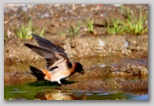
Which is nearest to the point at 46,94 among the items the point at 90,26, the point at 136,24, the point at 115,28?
the point at 90,26

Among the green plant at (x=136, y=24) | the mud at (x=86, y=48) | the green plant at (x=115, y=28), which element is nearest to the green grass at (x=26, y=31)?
the mud at (x=86, y=48)

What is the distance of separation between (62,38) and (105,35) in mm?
345

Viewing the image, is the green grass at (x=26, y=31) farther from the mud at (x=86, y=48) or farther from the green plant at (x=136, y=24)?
the green plant at (x=136, y=24)

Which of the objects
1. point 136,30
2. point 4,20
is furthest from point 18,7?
point 136,30

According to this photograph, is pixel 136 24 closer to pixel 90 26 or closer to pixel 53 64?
pixel 90 26

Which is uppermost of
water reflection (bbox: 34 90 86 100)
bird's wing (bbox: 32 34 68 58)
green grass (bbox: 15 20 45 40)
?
green grass (bbox: 15 20 45 40)

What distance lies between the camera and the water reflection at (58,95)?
522 inches

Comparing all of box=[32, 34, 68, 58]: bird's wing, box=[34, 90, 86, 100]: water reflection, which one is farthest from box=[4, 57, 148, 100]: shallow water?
box=[32, 34, 68, 58]: bird's wing

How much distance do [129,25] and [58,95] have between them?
799 mm

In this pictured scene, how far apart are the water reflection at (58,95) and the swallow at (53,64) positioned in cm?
9

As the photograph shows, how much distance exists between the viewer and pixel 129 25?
13.3 meters

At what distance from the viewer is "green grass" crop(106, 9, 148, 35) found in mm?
13273

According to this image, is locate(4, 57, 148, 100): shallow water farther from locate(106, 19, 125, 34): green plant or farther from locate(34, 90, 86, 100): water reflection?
locate(106, 19, 125, 34): green plant

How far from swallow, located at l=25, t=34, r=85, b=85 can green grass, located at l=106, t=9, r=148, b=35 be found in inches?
16.0
